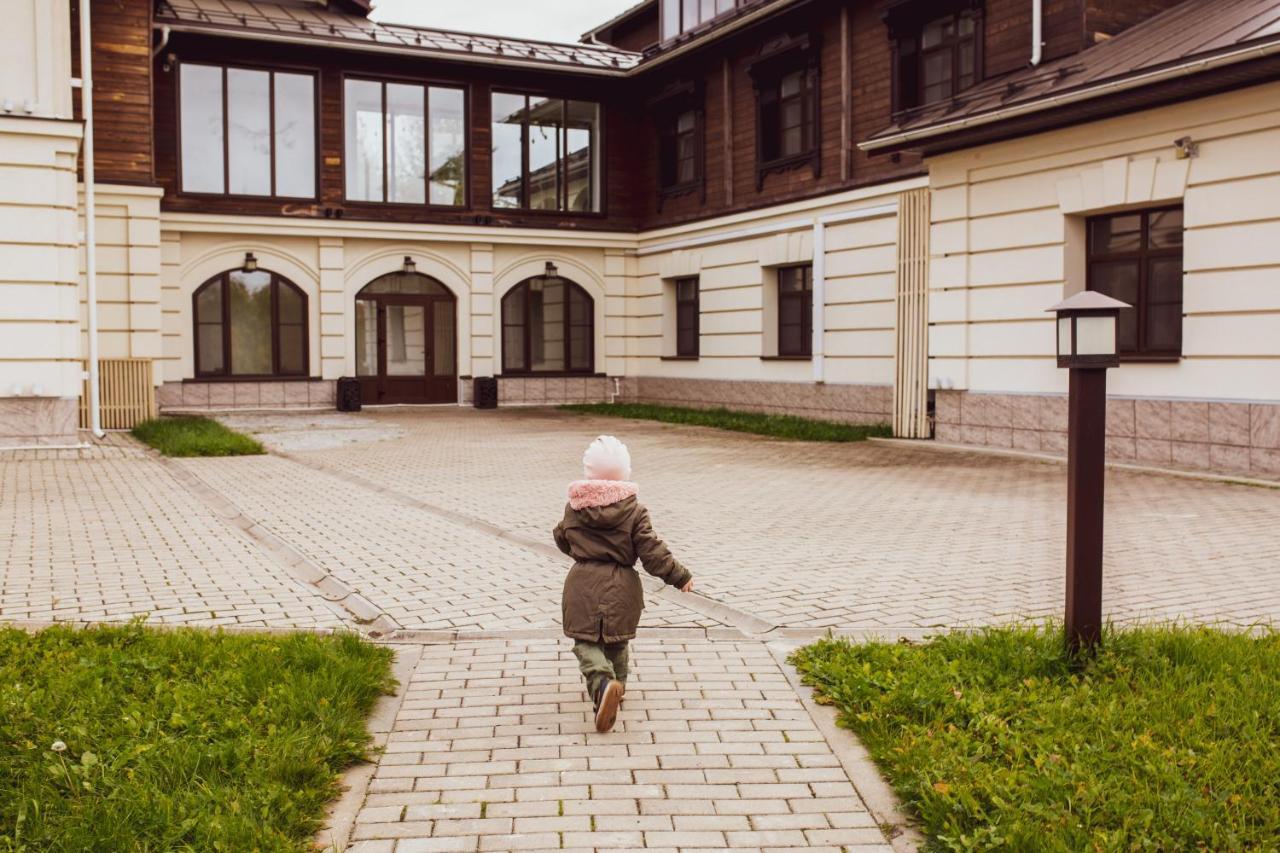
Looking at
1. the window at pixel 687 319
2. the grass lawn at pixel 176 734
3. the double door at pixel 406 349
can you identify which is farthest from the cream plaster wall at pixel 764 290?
the grass lawn at pixel 176 734

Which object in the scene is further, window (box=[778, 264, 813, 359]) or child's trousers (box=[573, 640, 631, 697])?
window (box=[778, 264, 813, 359])

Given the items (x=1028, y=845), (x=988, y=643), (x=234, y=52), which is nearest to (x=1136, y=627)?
(x=988, y=643)

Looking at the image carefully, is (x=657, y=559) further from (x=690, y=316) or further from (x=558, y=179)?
(x=558, y=179)

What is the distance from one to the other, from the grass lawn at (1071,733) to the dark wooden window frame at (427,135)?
2188cm

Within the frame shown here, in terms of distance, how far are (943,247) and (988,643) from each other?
11940 millimetres

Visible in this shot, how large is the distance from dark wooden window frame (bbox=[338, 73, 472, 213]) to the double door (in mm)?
2011

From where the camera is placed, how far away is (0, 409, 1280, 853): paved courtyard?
417 centimetres

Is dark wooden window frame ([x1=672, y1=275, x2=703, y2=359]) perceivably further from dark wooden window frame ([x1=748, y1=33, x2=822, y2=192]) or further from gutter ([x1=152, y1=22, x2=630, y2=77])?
gutter ([x1=152, y1=22, x2=630, y2=77])

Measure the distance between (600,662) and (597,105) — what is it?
79.5 ft

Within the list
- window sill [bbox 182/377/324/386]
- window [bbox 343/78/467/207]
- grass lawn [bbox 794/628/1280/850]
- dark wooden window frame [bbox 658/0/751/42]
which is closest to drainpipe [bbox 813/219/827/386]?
dark wooden window frame [bbox 658/0/751/42]

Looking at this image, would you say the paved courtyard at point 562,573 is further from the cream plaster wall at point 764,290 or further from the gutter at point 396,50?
the gutter at point 396,50

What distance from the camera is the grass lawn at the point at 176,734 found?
3771mm

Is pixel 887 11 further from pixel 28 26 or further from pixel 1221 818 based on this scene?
pixel 1221 818

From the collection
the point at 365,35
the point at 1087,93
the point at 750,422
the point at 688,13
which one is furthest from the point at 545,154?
the point at 1087,93
